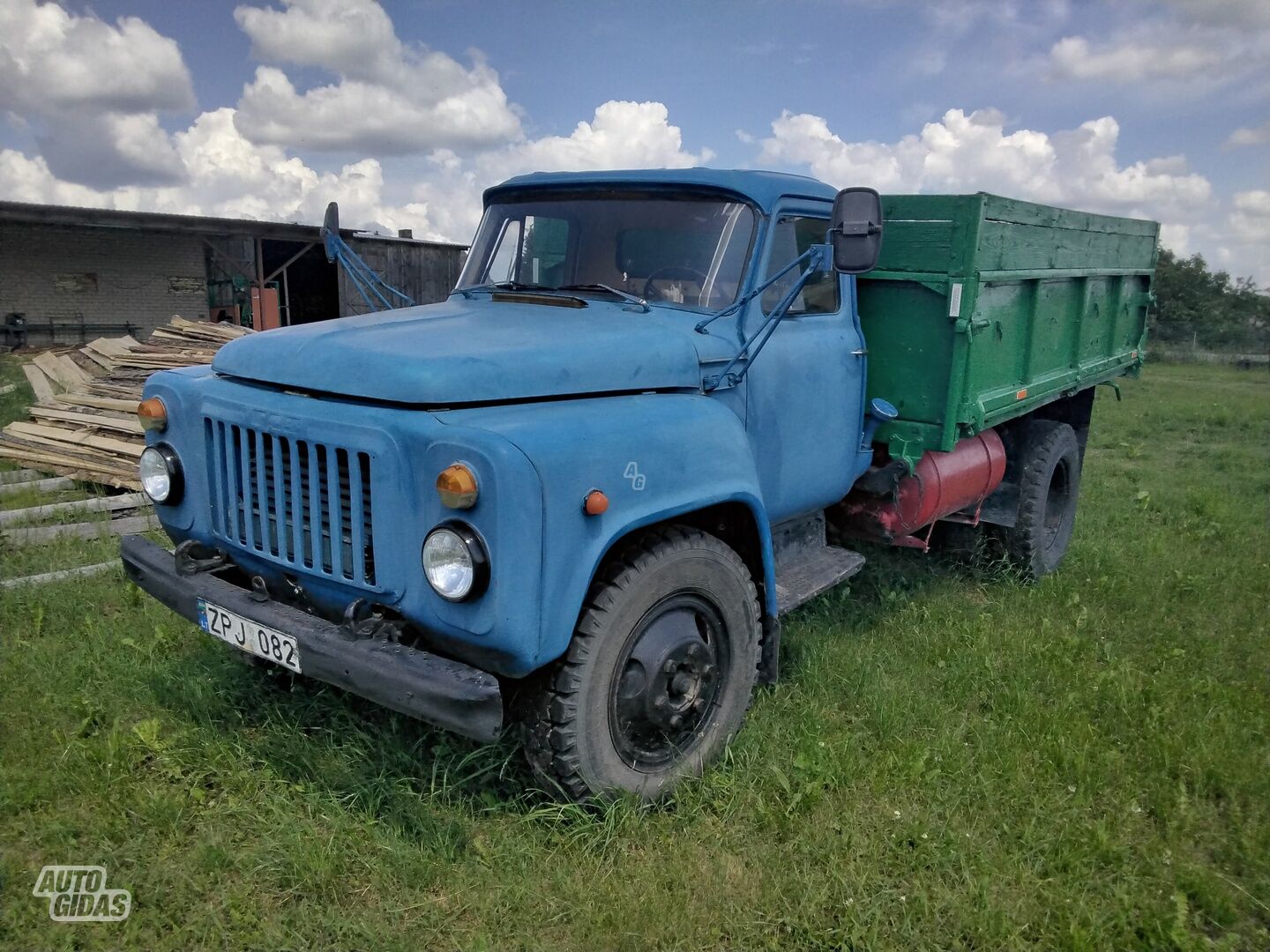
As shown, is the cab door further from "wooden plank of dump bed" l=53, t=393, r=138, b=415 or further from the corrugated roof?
the corrugated roof

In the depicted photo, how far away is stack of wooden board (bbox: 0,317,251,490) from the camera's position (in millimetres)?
7332

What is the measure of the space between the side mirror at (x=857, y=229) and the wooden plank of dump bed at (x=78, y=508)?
5021mm

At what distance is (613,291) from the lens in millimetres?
3662

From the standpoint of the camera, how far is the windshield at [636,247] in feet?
12.0

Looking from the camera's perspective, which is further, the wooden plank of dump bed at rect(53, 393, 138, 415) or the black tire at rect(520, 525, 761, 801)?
the wooden plank of dump bed at rect(53, 393, 138, 415)

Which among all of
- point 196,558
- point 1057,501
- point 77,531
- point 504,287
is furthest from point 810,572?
point 77,531

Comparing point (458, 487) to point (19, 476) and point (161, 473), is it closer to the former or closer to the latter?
point (161, 473)

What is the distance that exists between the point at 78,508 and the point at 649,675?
204 inches

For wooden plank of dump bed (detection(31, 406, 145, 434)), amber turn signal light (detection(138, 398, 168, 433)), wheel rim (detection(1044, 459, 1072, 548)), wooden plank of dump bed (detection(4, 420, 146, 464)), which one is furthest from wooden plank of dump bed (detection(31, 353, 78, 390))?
wheel rim (detection(1044, 459, 1072, 548))

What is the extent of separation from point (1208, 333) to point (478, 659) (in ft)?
119

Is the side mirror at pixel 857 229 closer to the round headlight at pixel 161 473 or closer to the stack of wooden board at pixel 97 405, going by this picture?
the round headlight at pixel 161 473

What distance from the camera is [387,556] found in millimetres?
2684

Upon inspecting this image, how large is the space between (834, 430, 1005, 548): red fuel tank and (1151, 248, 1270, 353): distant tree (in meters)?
30.2

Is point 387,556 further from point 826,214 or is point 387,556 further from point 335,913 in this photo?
point 826,214
